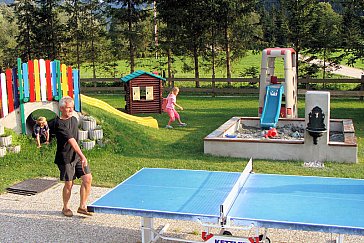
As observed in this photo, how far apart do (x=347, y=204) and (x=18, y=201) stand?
5202 mm

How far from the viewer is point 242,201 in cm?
515

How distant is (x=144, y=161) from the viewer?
1037cm

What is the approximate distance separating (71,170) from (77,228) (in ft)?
2.61

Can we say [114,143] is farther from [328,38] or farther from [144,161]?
[328,38]

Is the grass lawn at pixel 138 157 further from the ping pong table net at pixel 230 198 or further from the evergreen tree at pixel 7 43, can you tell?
the evergreen tree at pixel 7 43

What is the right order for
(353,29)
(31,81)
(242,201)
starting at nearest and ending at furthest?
(242,201), (31,81), (353,29)

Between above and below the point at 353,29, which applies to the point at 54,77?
below

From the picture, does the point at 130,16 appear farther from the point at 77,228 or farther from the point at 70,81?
the point at 77,228

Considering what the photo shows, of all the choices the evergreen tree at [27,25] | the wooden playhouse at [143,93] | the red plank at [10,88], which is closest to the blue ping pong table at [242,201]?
the red plank at [10,88]

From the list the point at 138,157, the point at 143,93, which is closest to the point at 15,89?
the point at 138,157

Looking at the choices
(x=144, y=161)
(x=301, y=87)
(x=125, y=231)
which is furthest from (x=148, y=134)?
(x=301, y=87)

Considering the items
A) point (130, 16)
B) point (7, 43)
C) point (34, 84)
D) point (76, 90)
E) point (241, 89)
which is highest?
point (130, 16)

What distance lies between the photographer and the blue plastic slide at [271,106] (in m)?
13.1

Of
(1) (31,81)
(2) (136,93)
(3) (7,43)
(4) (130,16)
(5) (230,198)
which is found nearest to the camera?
(5) (230,198)
